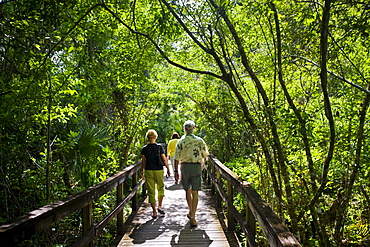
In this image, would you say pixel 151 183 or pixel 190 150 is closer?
pixel 190 150

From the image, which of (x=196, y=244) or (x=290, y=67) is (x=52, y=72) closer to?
(x=196, y=244)

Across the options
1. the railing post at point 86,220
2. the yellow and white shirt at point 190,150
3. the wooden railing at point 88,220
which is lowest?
the railing post at point 86,220

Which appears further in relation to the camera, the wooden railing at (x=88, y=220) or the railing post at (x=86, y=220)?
the railing post at (x=86, y=220)

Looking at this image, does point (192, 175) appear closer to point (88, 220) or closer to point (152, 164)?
point (152, 164)

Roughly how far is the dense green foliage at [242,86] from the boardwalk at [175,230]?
1046 mm

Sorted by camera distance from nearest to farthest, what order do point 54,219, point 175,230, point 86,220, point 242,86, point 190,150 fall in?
1. point 54,219
2. point 86,220
3. point 242,86
4. point 175,230
5. point 190,150

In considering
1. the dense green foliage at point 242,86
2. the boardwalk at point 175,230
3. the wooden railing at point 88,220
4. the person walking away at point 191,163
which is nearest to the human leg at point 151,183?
the boardwalk at point 175,230

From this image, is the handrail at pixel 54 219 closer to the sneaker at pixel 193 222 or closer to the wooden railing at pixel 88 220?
the wooden railing at pixel 88 220

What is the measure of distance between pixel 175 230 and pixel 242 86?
8.38ft

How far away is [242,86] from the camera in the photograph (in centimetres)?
461

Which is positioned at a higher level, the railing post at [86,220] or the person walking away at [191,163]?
the person walking away at [191,163]

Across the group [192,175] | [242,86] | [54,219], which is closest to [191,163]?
[192,175]

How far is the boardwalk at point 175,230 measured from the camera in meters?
4.43

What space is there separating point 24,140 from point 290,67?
4027mm
